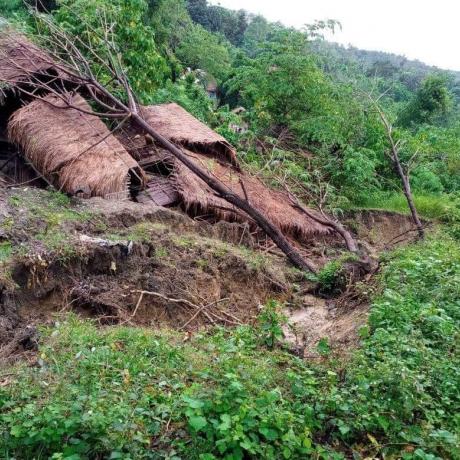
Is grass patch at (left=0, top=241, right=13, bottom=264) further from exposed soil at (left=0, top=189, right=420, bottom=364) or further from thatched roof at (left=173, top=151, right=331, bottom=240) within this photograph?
thatched roof at (left=173, top=151, right=331, bottom=240)

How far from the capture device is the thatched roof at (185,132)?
27.9 ft

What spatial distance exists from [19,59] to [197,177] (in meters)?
3.50

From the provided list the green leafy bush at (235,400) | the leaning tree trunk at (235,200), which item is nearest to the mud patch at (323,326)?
the green leafy bush at (235,400)

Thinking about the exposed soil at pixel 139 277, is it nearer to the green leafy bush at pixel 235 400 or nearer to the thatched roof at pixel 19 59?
the green leafy bush at pixel 235 400

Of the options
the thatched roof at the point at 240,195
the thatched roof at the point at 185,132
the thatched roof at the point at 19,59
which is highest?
the thatched roof at the point at 19,59

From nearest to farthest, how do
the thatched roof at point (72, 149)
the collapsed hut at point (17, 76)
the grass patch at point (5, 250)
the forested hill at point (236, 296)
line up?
the forested hill at point (236, 296) < the grass patch at point (5, 250) < the thatched roof at point (72, 149) < the collapsed hut at point (17, 76)

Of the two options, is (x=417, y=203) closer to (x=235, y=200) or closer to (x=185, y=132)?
(x=235, y=200)

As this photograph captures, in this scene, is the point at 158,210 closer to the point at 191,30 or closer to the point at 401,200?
the point at 401,200

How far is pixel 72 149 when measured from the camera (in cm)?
714

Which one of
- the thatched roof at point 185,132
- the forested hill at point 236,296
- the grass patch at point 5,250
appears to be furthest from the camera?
the thatched roof at point 185,132

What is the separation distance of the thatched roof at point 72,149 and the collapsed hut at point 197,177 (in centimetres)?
51

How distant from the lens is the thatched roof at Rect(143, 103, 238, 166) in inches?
335

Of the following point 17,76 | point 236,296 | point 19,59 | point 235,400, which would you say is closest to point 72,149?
point 17,76

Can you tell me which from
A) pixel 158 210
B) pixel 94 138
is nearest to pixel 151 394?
pixel 158 210
